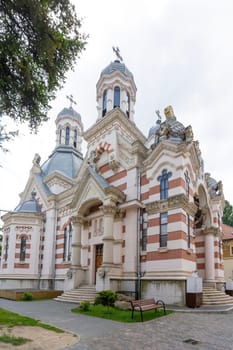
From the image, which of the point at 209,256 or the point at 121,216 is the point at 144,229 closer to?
the point at 121,216

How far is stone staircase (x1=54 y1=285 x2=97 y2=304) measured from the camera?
17031 mm

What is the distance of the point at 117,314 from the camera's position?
39.9 ft

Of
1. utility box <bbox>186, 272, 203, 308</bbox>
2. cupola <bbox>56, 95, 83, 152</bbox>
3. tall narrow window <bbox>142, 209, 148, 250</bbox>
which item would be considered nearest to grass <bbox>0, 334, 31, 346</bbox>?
utility box <bbox>186, 272, 203, 308</bbox>

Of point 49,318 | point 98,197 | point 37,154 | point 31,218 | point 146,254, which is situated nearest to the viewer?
point 49,318

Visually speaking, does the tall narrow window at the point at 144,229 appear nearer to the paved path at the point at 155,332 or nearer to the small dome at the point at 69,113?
the paved path at the point at 155,332

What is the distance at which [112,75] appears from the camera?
2348 centimetres

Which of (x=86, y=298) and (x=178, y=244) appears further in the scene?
(x=86, y=298)

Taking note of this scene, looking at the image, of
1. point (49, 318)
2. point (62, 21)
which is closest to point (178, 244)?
point (49, 318)

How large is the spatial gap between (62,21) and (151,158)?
1013 centimetres

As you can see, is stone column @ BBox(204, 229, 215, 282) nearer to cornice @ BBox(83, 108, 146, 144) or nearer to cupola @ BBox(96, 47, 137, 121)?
cornice @ BBox(83, 108, 146, 144)

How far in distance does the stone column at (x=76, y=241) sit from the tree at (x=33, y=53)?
11.7 m

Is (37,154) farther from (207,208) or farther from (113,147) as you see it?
(207,208)

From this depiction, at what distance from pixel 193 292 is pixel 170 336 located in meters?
6.10

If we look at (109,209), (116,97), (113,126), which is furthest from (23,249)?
(116,97)
